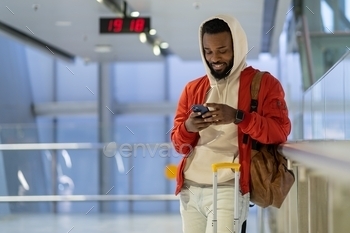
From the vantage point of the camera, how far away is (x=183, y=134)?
3.12 metres

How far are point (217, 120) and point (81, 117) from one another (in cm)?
1671

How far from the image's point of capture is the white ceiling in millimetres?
9906

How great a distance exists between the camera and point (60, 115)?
19.5 m

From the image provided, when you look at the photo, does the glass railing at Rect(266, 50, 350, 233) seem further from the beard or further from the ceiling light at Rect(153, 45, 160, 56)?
the ceiling light at Rect(153, 45, 160, 56)

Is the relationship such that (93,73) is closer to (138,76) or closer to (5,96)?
(138,76)

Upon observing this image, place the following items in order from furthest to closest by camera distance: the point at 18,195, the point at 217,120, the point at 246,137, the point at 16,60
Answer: the point at 16,60 < the point at 18,195 < the point at 246,137 < the point at 217,120

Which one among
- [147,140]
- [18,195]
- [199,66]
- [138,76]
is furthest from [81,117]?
[18,195]

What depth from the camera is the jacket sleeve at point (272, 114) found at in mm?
3025

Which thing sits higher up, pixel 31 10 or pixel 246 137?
pixel 31 10

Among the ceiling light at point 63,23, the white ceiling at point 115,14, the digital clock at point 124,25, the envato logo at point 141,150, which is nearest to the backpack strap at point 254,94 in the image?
the white ceiling at point 115,14

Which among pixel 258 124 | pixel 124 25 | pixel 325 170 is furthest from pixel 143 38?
pixel 325 170

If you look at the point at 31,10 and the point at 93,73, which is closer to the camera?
the point at 31,10

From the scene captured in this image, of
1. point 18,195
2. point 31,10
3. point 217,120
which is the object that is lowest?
point 18,195

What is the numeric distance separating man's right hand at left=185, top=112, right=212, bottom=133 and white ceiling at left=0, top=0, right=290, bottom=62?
676 centimetres
